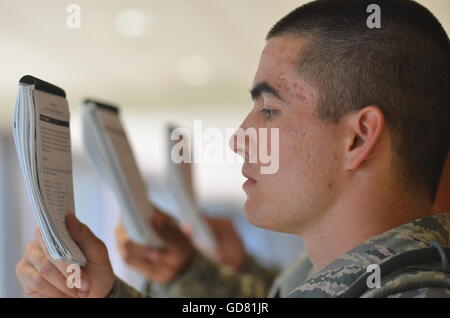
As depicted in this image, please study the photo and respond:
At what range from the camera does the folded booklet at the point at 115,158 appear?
1179 millimetres

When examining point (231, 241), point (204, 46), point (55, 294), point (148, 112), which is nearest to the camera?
point (55, 294)

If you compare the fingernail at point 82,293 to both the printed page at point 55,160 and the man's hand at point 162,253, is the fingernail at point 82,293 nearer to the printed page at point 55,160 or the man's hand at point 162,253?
the printed page at point 55,160

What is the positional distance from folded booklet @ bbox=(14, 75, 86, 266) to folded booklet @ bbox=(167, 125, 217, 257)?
82 centimetres

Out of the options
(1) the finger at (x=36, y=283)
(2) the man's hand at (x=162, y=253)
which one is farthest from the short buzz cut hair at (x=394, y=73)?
(2) the man's hand at (x=162, y=253)

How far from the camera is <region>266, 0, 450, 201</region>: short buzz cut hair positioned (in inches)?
34.4

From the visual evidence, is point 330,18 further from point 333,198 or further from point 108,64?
point 108,64

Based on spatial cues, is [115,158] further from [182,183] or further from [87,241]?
[182,183]

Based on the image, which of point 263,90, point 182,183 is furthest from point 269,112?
point 182,183

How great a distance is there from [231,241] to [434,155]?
4.79ft

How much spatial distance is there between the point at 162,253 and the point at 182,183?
29cm

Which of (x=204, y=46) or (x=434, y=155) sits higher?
(x=204, y=46)

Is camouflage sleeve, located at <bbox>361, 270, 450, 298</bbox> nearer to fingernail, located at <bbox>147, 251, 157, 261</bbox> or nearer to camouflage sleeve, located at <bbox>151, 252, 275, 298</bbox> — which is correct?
camouflage sleeve, located at <bbox>151, 252, 275, 298</bbox>
